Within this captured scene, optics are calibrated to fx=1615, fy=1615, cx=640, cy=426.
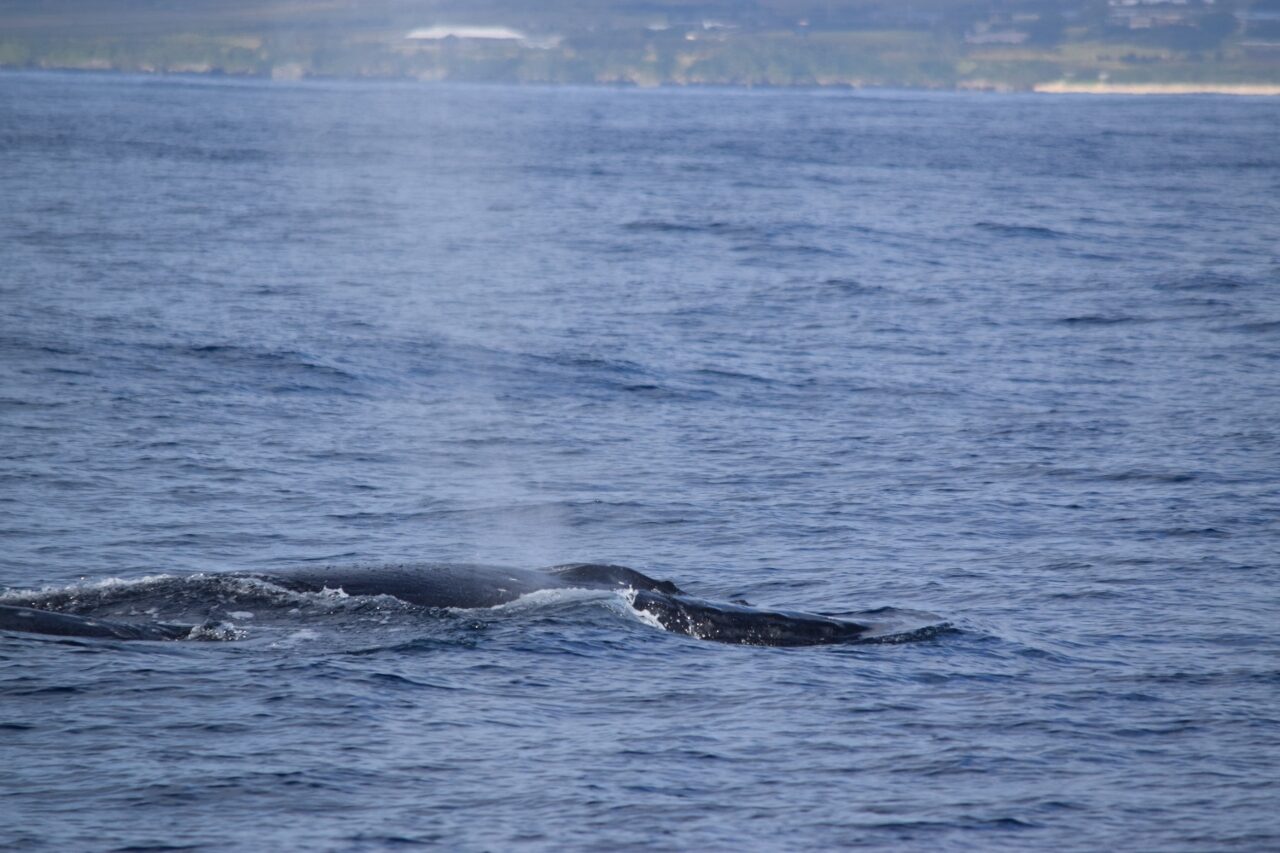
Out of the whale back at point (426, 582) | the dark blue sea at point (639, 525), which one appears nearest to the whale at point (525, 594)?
the whale back at point (426, 582)

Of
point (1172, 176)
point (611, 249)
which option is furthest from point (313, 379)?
point (1172, 176)

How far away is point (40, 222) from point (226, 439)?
2687 centimetres

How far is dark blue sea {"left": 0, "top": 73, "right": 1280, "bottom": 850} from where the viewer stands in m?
10.8

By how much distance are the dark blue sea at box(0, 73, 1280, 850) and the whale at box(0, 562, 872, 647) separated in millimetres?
256

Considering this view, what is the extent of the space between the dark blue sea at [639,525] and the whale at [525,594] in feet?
0.84

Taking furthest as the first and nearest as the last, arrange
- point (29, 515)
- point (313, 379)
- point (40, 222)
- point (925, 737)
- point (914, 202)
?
point (914, 202)
point (40, 222)
point (313, 379)
point (29, 515)
point (925, 737)

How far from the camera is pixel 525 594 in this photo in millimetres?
14398

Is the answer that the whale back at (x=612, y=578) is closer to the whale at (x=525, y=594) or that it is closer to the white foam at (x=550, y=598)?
the whale at (x=525, y=594)

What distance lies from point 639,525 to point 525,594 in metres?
A: 4.20

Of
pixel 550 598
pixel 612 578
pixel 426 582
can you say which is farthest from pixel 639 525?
pixel 426 582

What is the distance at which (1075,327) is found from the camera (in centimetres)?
3350

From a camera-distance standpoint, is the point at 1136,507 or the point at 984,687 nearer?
the point at 984,687

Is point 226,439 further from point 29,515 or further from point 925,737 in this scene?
point 925,737

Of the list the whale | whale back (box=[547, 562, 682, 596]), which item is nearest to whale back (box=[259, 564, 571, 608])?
the whale
